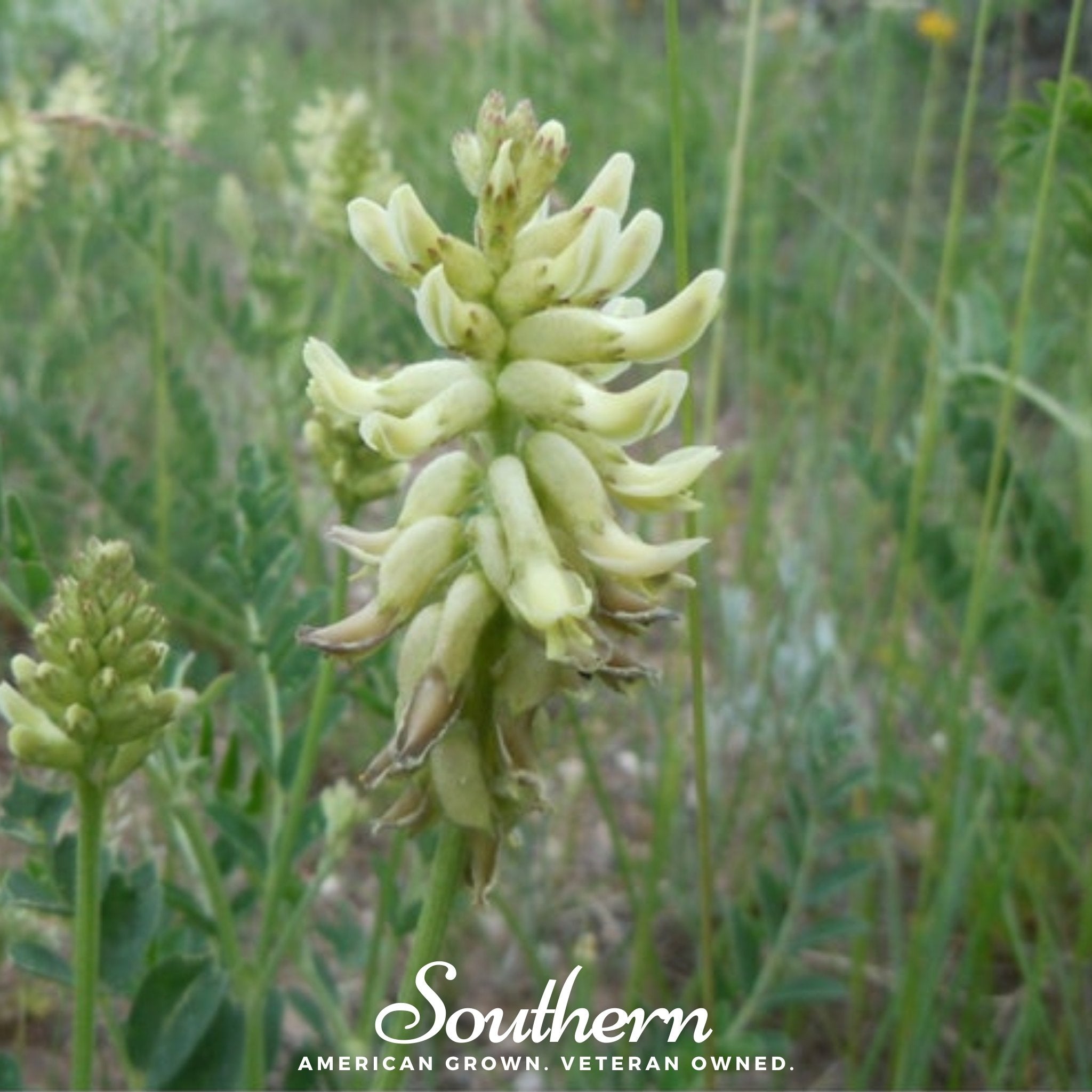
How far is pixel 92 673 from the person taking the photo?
0.93 metres

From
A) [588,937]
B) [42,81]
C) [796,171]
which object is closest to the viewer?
[588,937]

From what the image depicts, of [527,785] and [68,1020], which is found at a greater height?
[527,785]

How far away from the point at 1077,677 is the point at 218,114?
3217mm

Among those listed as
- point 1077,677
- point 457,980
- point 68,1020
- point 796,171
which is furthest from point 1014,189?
point 68,1020

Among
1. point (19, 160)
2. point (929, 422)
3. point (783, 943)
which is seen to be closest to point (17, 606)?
point (783, 943)

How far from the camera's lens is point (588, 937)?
58.9 inches

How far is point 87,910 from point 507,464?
354mm

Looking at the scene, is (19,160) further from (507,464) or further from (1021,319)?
(507,464)

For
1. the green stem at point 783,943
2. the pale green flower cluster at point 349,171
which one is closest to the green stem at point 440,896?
the green stem at point 783,943

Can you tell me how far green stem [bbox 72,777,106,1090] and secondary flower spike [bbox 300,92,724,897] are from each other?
180 millimetres

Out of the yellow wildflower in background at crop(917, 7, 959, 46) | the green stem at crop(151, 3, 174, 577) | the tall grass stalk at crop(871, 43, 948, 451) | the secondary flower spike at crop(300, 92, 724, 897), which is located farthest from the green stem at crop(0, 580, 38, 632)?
the yellow wildflower in background at crop(917, 7, 959, 46)

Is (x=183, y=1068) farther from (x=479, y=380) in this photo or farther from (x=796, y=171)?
(x=796, y=171)

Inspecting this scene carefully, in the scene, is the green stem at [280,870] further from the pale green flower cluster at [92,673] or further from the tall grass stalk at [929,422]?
the tall grass stalk at [929,422]

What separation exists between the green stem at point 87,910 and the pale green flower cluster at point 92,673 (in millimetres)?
32
